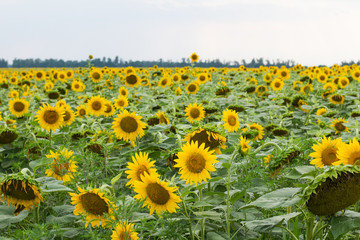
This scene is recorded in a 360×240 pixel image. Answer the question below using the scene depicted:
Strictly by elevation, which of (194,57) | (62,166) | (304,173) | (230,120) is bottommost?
(62,166)

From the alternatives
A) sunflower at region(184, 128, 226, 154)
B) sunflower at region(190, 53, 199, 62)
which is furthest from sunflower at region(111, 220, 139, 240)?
sunflower at region(190, 53, 199, 62)

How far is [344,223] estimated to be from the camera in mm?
1403

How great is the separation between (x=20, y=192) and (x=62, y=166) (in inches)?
24.0

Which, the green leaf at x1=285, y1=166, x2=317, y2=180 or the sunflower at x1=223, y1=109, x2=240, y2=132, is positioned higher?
the green leaf at x1=285, y1=166, x2=317, y2=180

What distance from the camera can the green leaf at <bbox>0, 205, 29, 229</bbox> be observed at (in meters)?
1.86

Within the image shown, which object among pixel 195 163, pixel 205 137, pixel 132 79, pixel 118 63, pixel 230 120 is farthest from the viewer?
pixel 118 63

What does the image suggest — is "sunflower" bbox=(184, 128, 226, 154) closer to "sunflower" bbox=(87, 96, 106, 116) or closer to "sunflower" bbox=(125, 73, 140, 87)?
"sunflower" bbox=(87, 96, 106, 116)

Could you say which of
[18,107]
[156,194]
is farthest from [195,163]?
[18,107]

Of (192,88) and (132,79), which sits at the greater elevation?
(132,79)

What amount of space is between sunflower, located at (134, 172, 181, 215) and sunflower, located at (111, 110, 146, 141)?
1.40m

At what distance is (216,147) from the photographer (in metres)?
2.32

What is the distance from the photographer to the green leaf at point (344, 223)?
1369mm

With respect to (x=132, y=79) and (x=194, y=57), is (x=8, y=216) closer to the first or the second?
(x=132, y=79)

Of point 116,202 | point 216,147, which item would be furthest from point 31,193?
point 216,147
